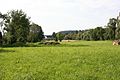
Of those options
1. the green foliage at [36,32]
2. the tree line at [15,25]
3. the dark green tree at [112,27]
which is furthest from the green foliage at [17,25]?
the dark green tree at [112,27]

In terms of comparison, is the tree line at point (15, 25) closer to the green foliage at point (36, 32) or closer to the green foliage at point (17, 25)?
the green foliage at point (17, 25)

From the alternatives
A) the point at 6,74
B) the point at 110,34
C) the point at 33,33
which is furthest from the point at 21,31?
the point at 6,74

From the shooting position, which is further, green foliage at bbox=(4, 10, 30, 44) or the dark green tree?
the dark green tree

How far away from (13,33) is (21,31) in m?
3.25

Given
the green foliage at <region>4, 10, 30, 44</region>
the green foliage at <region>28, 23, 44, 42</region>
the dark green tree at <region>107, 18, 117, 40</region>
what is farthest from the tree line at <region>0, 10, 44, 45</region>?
the dark green tree at <region>107, 18, 117, 40</region>

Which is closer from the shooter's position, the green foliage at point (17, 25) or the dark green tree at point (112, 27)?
the green foliage at point (17, 25)

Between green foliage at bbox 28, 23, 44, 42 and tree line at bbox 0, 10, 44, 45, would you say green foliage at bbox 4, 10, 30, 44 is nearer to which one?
tree line at bbox 0, 10, 44, 45

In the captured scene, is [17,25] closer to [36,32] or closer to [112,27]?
[36,32]

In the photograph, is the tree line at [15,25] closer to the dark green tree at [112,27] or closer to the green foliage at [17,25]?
the green foliage at [17,25]

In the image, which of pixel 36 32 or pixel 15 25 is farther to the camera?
pixel 36 32

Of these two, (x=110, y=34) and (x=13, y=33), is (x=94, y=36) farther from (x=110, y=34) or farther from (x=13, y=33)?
(x=13, y=33)

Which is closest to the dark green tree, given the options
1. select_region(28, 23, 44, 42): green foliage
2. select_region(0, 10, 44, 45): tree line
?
select_region(28, 23, 44, 42): green foliage

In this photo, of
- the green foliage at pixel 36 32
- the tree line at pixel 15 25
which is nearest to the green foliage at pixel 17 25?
the tree line at pixel 15 25

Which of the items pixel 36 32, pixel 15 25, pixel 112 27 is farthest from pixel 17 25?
pixel 112 27
